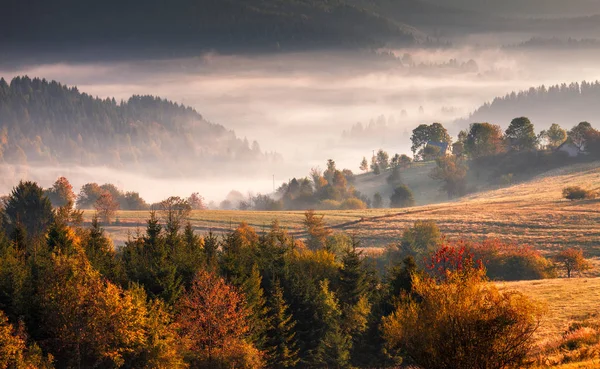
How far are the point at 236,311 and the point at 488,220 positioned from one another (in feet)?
304

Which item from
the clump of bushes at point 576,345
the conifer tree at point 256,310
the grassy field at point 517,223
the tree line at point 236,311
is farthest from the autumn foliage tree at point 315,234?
the clump of bushes at point 576,345

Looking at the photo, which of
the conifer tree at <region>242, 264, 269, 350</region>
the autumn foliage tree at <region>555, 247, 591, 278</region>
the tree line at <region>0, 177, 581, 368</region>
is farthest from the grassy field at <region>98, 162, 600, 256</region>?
the conifer tree at <region>242, 264, 269, 350</region>

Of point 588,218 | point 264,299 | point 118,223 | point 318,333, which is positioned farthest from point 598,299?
point 118,223

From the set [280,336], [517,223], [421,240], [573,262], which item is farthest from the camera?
[517,223]

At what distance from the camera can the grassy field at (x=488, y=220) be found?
125062 mm

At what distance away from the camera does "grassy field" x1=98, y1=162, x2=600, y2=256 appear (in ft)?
410

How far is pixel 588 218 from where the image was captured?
440ft

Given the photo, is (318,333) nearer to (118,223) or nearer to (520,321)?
(520,321)

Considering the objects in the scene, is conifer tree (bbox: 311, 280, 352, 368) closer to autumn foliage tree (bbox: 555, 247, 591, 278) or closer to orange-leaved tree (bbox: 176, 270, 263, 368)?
orange-leaved tree (bbox: 176, 270, 263, 368)

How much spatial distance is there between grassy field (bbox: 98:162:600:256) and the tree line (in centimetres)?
4711

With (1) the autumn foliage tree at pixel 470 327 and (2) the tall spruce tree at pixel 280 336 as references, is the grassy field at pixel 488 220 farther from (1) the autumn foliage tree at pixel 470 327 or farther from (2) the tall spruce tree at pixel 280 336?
(1) the autumn foliage tree at pixel 470 327

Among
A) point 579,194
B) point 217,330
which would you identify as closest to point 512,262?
point 217,330

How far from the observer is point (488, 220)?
473ft

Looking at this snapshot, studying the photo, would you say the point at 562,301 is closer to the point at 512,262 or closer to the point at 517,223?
the point at 512,262
